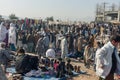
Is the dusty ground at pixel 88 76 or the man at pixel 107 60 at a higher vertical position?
the man at pixel 107 60

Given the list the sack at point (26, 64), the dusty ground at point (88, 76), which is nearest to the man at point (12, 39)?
the dusty ground at point (88, 76)

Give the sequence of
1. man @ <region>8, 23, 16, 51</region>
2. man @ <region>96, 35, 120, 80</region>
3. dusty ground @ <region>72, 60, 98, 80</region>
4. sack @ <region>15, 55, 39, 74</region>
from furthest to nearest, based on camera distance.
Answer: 1. man @ <region>8, 23, 16, 51</region>
2. dusty ground @ <region>72, 60, 98, 80</region>
3. sack @ <region>15, 55, 39, 74</region>
4. man @ <region>96, 35, 120, 80</region>

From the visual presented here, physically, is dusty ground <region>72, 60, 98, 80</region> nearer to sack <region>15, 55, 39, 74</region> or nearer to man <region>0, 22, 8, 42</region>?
sack <region>15, 55, 39, 74</region>

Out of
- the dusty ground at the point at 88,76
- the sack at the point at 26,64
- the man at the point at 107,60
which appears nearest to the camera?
the man at the point at 107,60

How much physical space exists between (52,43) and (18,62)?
1060 centimetres

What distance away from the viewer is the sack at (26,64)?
36.8 ft

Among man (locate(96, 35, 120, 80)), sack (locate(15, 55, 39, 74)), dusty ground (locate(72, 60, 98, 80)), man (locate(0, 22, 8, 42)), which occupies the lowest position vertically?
dusty ground (locate(72, 60, 98, 80))

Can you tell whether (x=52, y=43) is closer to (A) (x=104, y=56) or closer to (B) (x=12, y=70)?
(B) (x=12, y=70)

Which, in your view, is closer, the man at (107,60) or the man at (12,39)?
the man at (107,60)

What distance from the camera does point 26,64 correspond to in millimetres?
11438

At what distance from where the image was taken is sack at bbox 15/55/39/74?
11.2m

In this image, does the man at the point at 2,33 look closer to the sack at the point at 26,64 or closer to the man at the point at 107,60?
the sack at the point at 26,64

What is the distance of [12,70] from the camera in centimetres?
1369

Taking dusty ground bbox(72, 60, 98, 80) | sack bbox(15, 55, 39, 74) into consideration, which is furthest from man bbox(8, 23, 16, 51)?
sack bbox(15, 55, 39, 74)
